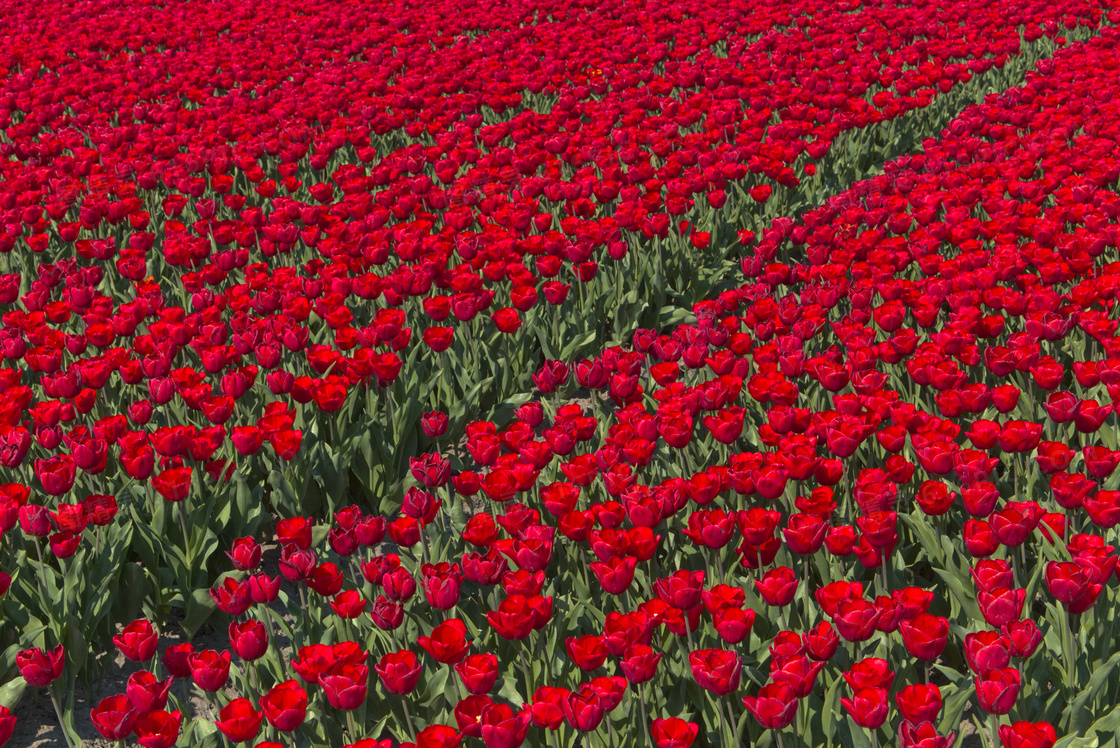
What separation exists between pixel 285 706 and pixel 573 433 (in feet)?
4.98

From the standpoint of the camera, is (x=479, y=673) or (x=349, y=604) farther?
(x=349, y=604)

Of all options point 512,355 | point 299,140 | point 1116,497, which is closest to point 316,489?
point 512,355

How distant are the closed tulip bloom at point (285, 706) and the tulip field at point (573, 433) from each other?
0.04ft

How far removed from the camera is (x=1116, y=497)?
2951mm

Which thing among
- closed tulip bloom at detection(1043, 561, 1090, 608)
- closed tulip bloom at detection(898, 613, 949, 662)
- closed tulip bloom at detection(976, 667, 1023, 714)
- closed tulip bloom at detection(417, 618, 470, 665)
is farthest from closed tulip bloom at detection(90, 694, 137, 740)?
closed tulip bloom at detection(1043, 561, 1090, 608)

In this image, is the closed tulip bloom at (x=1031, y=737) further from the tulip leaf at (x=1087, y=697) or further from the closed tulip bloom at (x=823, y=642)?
the tulip leaf at (x=1087, y=697)

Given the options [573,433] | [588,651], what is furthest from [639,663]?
[573,433]

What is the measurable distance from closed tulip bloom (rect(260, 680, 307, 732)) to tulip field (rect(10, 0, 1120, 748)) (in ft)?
0.04

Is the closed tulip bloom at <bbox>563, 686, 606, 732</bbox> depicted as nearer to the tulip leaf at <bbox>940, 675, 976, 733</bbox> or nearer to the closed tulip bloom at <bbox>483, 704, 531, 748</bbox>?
the closed tulip bloom at <bbox>483, 704, 531, 748</bbox>

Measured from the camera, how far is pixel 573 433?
3.73 metres

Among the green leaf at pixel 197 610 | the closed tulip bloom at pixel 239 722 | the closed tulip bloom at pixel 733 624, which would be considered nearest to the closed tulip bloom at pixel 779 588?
the closed tulip bloom at pixel 733 624

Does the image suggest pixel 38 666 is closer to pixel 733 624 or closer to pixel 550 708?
pixel 550 708

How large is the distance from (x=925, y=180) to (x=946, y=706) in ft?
15.6

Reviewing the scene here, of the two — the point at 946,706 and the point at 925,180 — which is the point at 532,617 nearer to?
the point at 946,706
